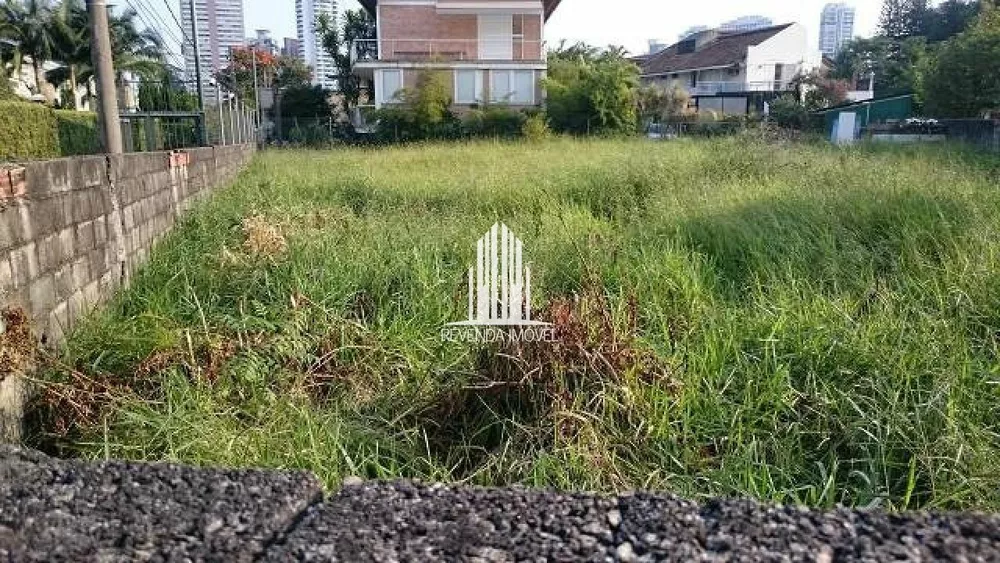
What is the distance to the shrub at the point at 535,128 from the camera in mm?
18237

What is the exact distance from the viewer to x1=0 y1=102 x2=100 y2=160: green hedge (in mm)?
6652

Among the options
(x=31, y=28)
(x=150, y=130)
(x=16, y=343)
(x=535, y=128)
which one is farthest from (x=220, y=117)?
(x=31, y=28)

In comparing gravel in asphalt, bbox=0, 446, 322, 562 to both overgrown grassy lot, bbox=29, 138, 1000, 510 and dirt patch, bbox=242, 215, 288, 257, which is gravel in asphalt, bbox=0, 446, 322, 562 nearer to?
overgrown grassy lot, bbox=29, 138, 1000, 510

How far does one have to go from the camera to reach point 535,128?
1966cm

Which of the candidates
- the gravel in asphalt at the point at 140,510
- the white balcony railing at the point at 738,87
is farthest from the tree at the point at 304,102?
the gravel in asphalt at the point at 140,510

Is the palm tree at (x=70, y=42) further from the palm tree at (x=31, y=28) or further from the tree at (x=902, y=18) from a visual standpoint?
the tree at (x=902, y=18)

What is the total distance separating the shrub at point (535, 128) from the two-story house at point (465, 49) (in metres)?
2.86

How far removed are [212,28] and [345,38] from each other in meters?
11.9

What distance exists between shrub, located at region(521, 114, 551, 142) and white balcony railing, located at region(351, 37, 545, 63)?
413cm

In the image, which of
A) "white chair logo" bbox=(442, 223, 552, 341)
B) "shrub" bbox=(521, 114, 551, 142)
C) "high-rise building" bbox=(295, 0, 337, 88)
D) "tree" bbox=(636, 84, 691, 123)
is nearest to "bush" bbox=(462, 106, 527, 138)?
"shrub" bbox=(521, 114, 551, 142)

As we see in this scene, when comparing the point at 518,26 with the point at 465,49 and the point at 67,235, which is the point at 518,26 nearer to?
the point at 465,49

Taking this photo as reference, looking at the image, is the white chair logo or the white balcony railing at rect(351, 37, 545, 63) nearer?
the white chair logo

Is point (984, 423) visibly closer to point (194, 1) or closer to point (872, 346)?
point (872, 346)

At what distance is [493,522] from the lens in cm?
113
